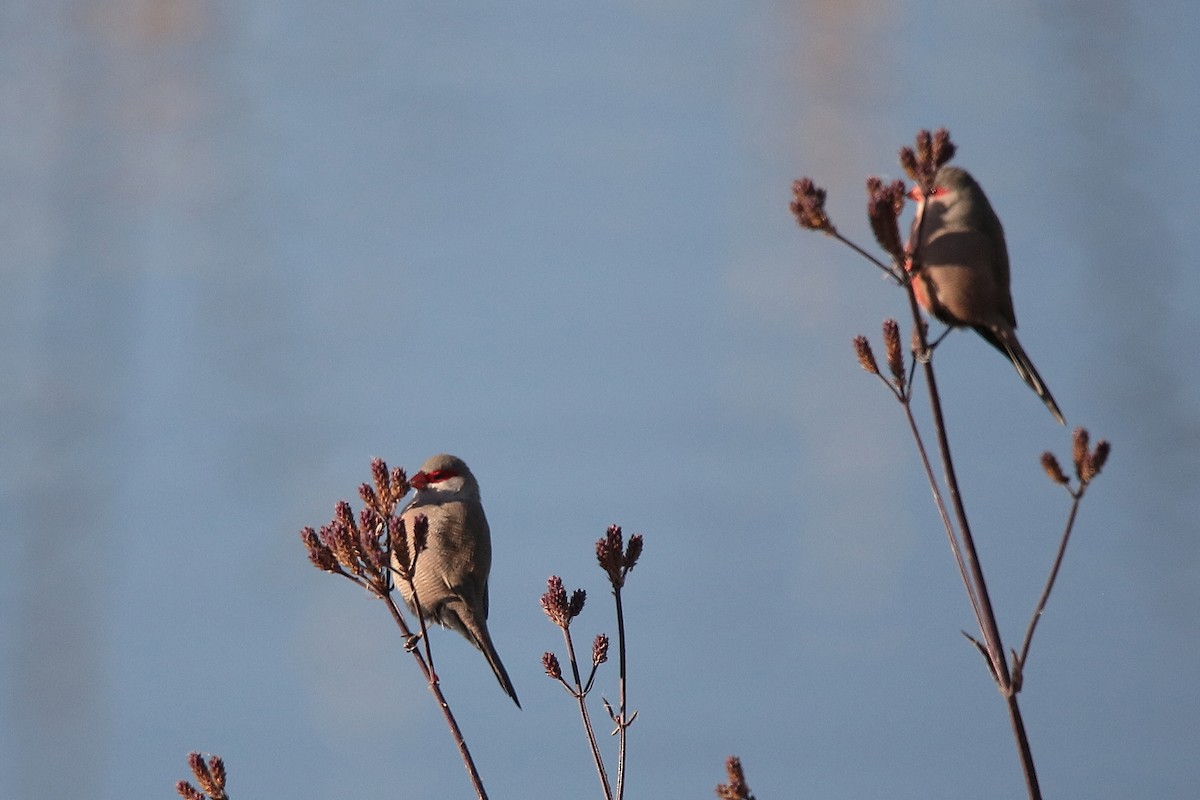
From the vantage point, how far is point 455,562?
3.31 metres

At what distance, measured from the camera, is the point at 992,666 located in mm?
1772

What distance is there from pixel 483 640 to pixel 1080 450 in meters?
1.97

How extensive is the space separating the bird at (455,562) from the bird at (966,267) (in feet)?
4.79

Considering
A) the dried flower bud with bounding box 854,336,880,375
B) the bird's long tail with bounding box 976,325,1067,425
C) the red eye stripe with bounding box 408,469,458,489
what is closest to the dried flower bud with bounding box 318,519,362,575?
the dried flower bud with bounding box 854,336,880,375

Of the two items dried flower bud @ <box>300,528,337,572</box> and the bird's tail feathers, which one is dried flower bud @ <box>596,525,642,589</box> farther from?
the bird's tail feathers

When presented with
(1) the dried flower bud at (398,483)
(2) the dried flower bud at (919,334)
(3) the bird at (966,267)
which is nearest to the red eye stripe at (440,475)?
→ (1) the dried flower bud at (398,483)

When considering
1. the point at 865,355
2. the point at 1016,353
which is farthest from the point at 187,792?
the point at 1016,353

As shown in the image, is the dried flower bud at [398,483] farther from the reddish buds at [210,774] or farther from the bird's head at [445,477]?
the bird's head at [445,477]

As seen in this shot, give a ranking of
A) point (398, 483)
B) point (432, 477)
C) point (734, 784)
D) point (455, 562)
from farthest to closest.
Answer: point (432, 477) → point (455, 562) → point (398, 483) → point (734, 784)

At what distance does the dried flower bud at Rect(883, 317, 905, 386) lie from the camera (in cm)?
194

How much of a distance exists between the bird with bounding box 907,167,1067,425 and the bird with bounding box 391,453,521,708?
146 centimetres

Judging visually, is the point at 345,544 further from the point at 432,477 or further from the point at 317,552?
the point at 432,477

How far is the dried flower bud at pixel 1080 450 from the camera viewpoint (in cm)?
182

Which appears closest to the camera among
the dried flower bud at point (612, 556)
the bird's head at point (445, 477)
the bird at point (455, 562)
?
the dried flower bud at point (612, 556)
